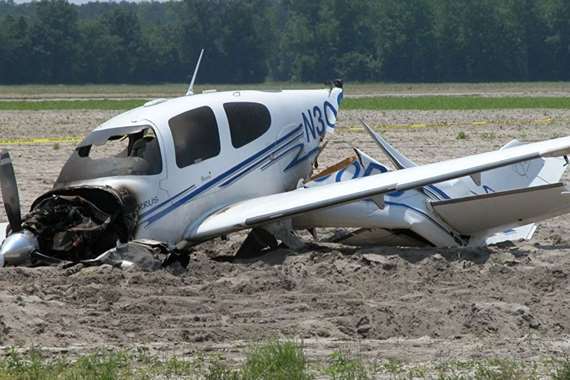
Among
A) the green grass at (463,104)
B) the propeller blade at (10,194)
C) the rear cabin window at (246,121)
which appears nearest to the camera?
the propeller blade at (10,194)

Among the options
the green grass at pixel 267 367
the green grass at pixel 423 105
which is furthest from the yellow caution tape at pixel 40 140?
the green grass at pixel 267 367

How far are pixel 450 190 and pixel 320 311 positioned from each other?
4.91m

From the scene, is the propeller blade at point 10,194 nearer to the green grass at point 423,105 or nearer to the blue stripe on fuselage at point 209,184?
the blue stripe on fuselage at point 209,184

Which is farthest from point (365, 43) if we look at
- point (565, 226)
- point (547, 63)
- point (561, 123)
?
point (565, 226)

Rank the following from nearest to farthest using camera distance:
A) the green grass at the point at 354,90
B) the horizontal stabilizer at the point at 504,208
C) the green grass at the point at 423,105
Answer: the horizontal stabilizer at the point at 504,208
the green grass at the point at 423,105
the green grass at the point at 354,90

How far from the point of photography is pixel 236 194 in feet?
50.7

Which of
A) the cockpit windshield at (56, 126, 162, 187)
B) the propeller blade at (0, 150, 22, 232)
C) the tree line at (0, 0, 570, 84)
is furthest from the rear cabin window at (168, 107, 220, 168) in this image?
the tree line at (0, 0, 570, 84)

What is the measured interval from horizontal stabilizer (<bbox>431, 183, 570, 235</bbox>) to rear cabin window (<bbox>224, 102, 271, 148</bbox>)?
222cm

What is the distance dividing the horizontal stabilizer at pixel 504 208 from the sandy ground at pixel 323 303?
38 centimetres

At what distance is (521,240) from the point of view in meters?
16.5

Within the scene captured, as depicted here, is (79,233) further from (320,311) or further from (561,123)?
(561,123)

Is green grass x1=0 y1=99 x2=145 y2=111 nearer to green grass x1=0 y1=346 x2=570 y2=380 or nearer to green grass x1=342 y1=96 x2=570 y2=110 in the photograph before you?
green grass x1=342 y1=96 x2=570 y2=110

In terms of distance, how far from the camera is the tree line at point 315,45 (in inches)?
5536

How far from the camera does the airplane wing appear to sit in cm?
1434
